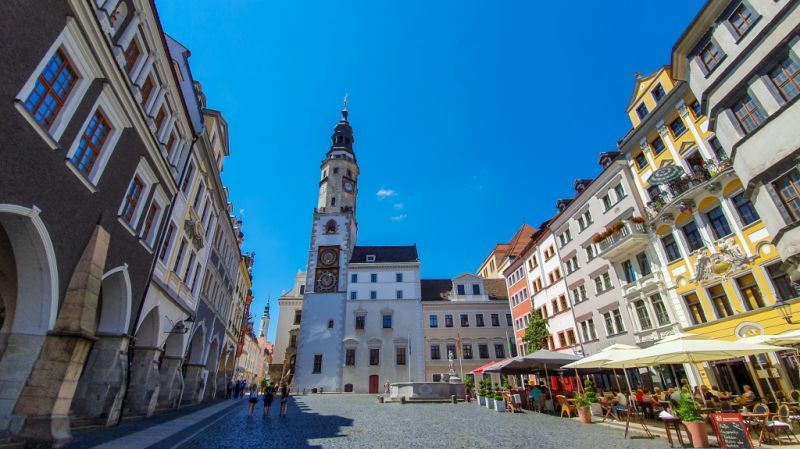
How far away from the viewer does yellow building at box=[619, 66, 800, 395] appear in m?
15.9

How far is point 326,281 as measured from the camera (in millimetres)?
49906

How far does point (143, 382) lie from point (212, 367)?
52.0 ft

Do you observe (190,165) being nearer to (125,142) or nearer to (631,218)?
(125,142)

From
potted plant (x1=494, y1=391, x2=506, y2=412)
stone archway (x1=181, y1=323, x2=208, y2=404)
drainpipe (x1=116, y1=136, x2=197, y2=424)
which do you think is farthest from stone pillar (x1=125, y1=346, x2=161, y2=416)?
potted plant (x1=494, y1=391, x2=506, y2=412)

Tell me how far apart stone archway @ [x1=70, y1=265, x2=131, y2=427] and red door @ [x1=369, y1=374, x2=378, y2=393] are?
34146 mm

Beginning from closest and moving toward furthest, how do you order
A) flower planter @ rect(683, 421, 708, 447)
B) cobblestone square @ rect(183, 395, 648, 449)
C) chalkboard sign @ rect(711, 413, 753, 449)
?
chalkboard sign @ rect(711, 413, 753, 449) < flower planter @ rect(683, 421, 708, 447) < cobblestone square @ rect(183, 395, 648, 449)

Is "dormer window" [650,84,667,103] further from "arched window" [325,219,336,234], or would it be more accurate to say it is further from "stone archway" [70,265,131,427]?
"arched window" [325,219,336,234]

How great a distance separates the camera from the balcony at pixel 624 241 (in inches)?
872

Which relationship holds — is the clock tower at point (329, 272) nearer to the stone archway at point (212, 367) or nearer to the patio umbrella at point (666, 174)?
the stone archway at point (212, 367)

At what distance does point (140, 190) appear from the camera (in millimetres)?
14547

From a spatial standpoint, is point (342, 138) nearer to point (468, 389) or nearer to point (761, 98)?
point (468, 389)

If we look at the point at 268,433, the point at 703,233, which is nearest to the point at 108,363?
the point at 268,433

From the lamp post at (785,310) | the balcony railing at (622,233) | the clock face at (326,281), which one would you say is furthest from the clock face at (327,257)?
the lamp post at (785,310)

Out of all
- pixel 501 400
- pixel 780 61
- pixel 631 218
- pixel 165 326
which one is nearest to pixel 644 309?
pixel 631 218
